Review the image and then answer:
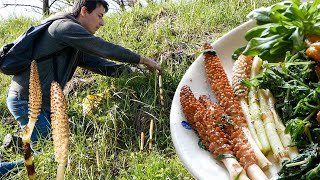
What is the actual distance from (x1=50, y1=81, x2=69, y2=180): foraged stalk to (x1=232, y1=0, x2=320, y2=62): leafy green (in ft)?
4.83

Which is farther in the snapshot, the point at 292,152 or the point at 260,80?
the point at 260,80

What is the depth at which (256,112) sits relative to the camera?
193cm

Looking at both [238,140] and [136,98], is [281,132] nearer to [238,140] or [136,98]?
[238,140]

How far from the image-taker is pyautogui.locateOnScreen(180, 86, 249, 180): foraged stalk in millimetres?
1689

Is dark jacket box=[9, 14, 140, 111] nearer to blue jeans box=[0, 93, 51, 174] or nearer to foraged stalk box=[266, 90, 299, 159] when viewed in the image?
blue jeans box=[0, 93, 51, 174]

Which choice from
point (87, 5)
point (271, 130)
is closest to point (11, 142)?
point (87, 5)

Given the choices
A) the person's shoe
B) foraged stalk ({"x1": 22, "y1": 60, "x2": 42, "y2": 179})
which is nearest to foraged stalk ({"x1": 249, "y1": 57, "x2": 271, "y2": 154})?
foraged stalk ({"x1": 22, "y1": 60, "x2": 42, "y2": 179})

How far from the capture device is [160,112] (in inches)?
127

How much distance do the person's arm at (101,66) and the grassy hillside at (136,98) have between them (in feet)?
0.23

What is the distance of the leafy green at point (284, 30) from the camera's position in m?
2.02

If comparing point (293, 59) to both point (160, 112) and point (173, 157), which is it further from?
point (160, 112)

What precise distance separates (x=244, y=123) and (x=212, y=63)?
464 millimetres

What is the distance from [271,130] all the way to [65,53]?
7.87ft

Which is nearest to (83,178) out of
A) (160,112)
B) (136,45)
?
(160,112)
